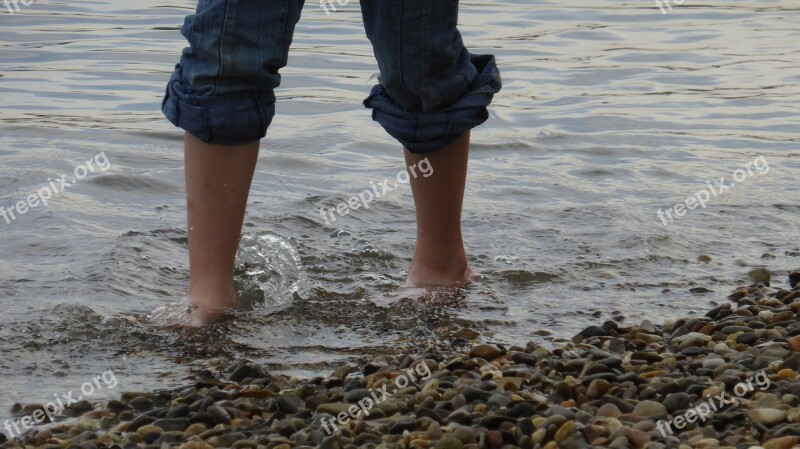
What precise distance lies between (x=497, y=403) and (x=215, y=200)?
990mm

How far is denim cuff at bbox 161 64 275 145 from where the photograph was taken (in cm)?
310

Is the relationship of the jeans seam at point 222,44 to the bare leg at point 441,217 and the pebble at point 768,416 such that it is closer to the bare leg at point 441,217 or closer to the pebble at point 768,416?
the bare leg at point 441,217

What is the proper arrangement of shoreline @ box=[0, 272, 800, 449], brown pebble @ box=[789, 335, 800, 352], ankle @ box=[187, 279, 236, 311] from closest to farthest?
shoreline @ box=[0, 272, 800, 449], brown pebble @ box=[789, 335, 800, 352], ankle @ box=[187, 279, 236, 311]

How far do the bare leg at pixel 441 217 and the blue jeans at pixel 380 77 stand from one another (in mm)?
73

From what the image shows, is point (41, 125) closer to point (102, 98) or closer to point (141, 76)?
point (102, 98)

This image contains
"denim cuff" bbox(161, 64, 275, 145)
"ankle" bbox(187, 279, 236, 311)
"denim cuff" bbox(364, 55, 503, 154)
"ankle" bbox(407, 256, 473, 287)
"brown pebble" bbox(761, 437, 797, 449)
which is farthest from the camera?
"ankle" bbox(407, 256, 473, 287)

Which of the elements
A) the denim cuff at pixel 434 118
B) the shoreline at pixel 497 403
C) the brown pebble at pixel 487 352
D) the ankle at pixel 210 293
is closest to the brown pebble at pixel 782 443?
the shoreline at pixel 497 403

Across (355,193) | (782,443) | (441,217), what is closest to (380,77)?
(441,217)

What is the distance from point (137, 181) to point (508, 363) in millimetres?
2762

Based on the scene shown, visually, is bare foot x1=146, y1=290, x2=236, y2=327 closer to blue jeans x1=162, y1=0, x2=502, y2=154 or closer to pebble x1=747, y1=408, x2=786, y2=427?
blue jeans x1=162, y1=0, x2=502, y2=154

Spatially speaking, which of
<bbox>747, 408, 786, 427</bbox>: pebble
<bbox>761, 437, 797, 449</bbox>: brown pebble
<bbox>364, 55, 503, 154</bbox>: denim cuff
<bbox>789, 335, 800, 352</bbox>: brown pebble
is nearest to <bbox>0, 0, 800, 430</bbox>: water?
<bbox>364, 55, 503, 154</bbox>: denim cuff

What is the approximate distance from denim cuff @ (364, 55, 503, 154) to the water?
0.53 meters

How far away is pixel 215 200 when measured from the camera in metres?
3.18

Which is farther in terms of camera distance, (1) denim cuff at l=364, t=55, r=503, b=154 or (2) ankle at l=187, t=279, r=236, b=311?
(1) denim cuff at l=364, t=55, r=503, b=154
